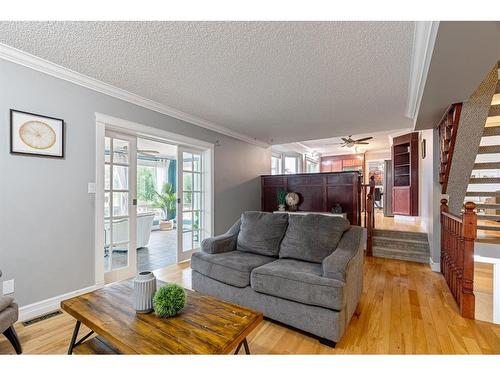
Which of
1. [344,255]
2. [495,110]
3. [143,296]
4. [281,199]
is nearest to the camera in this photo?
[143,296]

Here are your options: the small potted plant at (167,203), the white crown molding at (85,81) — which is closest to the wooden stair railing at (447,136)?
the white crown molding at (85,81)

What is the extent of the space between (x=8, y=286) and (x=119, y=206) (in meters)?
1.22

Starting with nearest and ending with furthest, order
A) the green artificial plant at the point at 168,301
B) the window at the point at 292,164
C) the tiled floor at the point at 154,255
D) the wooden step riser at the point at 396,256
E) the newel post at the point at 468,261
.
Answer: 1. the green artificial plant at the point at 168,301
2. the newel post at the point at 468,261
3. the tiled floor at the point at 154,255
4. the wooden step riser at the point at 396,256
5. the window at the point at 292,164

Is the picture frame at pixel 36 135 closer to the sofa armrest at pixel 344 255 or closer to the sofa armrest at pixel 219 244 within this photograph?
the sofa armrest at pixel 219 244

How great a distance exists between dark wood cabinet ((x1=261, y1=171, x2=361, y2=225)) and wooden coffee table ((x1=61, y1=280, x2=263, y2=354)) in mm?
3920

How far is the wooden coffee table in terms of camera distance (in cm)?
111

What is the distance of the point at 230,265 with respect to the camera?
→ 7.47ft

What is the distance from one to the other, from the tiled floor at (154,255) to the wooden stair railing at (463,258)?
3674mm

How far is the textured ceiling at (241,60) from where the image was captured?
5.83ft

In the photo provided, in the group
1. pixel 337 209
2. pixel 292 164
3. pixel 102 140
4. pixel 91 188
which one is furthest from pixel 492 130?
pixel 292 164

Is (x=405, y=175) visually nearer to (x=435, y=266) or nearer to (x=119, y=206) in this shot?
(x=435, y=266)
